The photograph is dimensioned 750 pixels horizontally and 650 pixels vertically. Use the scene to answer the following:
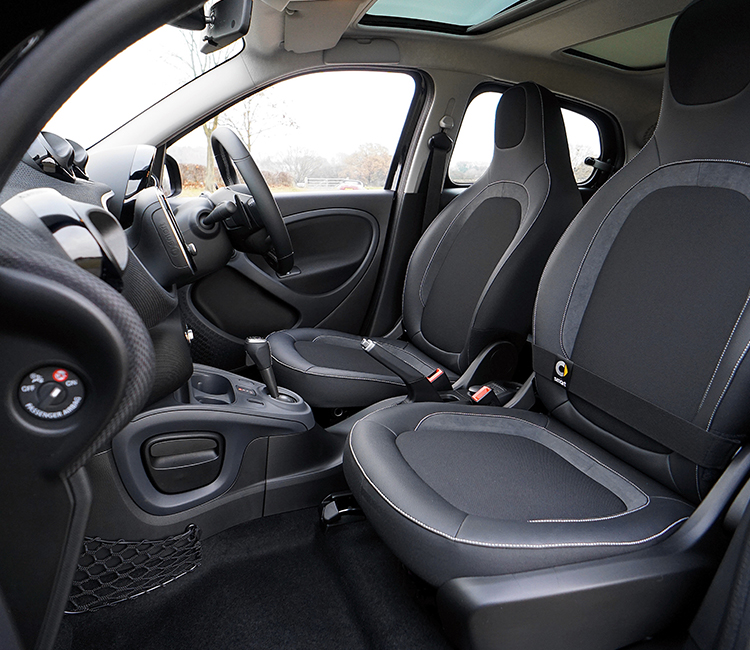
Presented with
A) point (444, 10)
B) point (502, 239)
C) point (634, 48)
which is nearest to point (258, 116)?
point (444, 10)

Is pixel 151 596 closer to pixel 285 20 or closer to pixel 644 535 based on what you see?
pixel 644 535

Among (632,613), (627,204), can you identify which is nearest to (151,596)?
(632,613)

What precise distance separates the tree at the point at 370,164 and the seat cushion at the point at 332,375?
0.86 metres

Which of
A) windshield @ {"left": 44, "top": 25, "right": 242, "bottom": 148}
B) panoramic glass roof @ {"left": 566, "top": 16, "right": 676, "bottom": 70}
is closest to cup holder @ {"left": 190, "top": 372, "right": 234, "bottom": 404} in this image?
windshield @ {"left": 44, "top": 25, "right": 242, "bottom": 148}

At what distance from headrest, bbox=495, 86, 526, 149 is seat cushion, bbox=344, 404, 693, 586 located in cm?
92

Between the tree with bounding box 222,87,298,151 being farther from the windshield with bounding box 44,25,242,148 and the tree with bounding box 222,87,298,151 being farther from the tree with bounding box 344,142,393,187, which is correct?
the tree with bounding box 344,142,393,187

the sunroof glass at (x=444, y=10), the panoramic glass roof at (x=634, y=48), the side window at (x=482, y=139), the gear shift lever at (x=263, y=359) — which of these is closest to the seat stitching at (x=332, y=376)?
the gear shift lever at (x=263, y=359)

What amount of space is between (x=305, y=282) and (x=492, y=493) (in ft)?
4.66

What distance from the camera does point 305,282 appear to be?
88.0 inches

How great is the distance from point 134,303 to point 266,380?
646 mm

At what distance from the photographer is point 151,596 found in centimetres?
129

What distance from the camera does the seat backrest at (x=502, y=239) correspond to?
1.62 metres

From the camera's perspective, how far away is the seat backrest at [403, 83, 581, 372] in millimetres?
1625

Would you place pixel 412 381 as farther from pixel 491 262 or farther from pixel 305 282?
pixel 305 282
